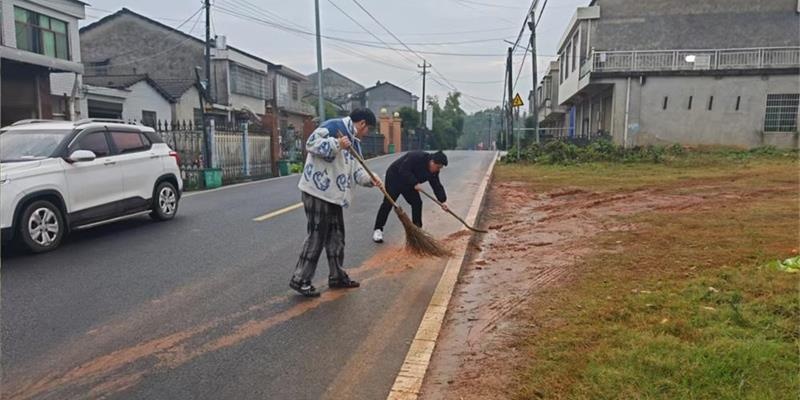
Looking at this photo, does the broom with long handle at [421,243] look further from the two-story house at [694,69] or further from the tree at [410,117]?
the tree at [410,117]

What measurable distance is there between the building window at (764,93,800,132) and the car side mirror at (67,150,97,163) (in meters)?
27.9

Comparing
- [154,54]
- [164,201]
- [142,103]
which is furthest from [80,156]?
[154,54]

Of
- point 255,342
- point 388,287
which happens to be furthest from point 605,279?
point 255,342

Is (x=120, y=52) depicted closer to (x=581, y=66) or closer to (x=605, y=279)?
(x=581, y=66)

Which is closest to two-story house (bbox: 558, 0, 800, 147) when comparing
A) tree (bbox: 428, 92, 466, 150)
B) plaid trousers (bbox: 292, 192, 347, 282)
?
plaid trousers (bbox: 292, 192, 347, 282)

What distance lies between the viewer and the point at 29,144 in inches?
282

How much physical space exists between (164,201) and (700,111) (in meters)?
25.2

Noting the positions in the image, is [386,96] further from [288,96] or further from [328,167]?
[328,167]

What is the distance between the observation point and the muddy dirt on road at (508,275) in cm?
344

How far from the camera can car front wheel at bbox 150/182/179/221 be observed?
28.8 ft

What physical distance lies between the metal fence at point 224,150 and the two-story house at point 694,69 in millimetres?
16435

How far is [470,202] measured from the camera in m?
11.4

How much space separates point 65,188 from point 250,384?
504 cm

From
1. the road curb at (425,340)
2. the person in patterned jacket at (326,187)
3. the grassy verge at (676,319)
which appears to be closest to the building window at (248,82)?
the grassy verge at (676,319)
